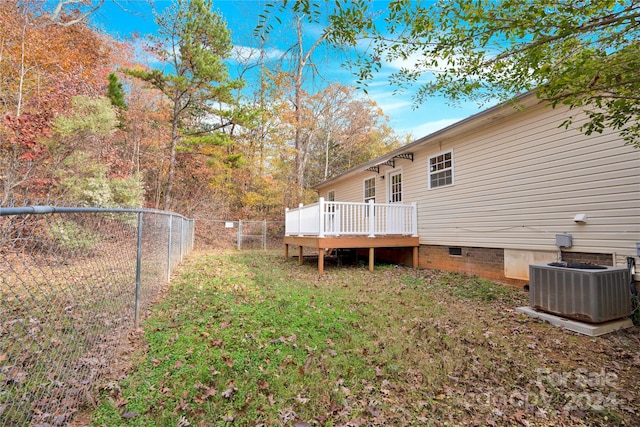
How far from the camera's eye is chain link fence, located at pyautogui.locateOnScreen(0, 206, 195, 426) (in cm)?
205

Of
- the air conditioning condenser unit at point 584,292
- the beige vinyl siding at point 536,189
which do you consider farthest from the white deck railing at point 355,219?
the air conditioning condenser unit at point 584,292

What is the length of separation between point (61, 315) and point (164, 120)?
47.0 ft

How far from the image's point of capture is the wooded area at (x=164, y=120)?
8.20 m

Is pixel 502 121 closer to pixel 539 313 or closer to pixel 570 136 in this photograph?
pixel 570 136

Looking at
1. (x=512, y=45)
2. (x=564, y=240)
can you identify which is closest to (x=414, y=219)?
(x=564, y=240)

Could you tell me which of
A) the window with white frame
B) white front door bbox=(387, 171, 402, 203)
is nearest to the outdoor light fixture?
the window with white frame

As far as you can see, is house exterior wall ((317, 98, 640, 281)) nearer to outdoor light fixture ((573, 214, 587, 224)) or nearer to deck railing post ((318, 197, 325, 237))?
outdoor light fixture ((573, 214, 587, 224))

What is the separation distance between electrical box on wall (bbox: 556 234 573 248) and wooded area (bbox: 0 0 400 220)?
19.7 ft

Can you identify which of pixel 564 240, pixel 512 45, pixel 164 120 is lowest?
pixel 564 240

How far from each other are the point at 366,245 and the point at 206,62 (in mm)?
9900

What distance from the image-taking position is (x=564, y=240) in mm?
5277

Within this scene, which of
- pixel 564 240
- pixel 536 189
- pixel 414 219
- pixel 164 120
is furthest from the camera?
pixel 164 120

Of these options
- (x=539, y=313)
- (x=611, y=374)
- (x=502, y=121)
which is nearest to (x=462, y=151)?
(x=502, y=121)

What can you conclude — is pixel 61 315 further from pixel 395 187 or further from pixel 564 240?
pixel 395 187
